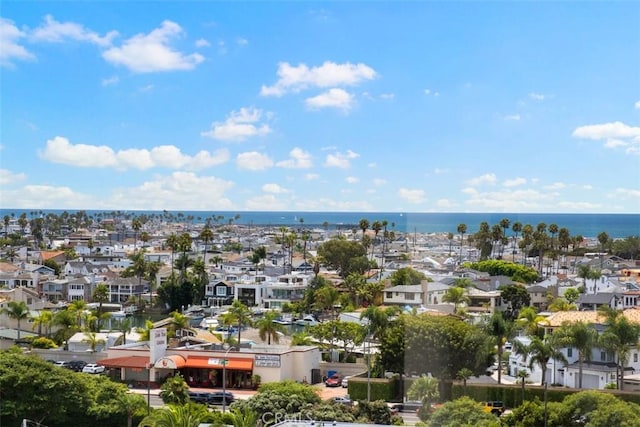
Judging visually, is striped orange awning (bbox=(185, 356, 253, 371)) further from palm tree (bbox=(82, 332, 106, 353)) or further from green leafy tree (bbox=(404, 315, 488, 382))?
palm tree (bbox=(82, 332, 106, 353))

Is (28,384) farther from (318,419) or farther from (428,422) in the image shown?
(428,422)

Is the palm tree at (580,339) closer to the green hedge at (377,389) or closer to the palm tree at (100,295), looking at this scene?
the green hedge at (377,389)

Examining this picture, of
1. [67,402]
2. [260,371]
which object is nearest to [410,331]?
[260,371]

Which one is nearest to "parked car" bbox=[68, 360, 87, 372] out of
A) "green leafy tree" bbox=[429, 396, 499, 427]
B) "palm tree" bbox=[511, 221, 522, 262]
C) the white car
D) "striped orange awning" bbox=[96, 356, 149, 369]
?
the white car

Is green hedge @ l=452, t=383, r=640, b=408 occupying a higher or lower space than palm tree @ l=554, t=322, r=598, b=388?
lower

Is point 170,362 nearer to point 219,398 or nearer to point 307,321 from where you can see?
point 219,398

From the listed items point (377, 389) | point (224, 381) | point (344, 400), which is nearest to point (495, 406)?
point (377, 389)
